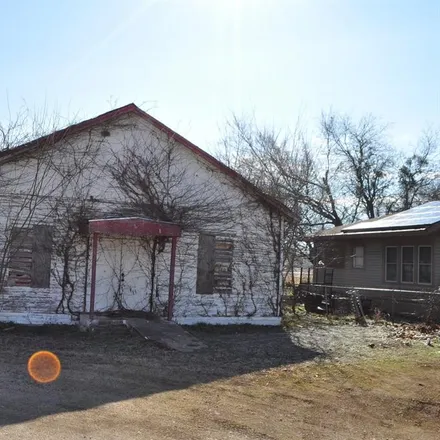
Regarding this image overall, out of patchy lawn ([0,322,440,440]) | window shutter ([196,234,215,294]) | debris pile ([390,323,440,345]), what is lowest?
patchy lawn ([0,322,440,440])

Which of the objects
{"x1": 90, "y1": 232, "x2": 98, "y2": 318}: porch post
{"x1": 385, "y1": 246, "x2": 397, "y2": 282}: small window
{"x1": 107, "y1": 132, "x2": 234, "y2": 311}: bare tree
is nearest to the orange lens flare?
{"x1": 90, "y1": 232, "x2": 98, "y2": 318}: porch post

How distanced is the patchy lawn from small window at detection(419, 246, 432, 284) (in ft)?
25.2

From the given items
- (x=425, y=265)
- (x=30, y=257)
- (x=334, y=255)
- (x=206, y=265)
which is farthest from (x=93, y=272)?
(x=334, y=255)

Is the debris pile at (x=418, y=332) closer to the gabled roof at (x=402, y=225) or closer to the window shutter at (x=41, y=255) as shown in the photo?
the gabled roof at (x=402, y=225)

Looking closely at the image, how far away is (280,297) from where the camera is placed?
1504cm

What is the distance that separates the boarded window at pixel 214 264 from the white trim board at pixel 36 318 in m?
3.35

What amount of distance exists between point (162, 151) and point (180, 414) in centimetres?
896

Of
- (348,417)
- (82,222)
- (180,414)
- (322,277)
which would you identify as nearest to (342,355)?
(348,417)

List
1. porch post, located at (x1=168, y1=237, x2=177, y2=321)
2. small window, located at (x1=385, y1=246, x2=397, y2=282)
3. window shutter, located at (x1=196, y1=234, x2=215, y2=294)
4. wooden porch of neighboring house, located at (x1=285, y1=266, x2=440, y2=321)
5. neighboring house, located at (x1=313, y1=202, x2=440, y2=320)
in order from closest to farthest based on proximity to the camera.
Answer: porch post, located at (x1=168, y1=237, x2=177, y2=321) < window shutter, located at (x1=196, y1=234, x2=215, y2=294) < wooden porch of neighboring house, located at (x1=285, y1=266, x2=440, y2=321) < neighboring house, located at (x1=313, y1=202, x2=440, y2=320) < small window, located at (x1=385, y1=246, x2=397, y2=282)

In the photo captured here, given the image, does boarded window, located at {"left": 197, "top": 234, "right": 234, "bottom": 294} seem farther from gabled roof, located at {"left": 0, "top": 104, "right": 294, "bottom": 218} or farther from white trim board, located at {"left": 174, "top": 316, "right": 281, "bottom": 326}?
gabled roof, located at {"left": 0, "top": 104, "right": 294, "bottom": 218}

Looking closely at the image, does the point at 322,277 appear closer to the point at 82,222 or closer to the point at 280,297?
the point at 280,297

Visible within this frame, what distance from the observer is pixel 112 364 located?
28.6ft

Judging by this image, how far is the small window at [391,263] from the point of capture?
20.5 metres

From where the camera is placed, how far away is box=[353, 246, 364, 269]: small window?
73.2 feet
